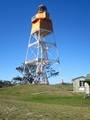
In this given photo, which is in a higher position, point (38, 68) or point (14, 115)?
point (38, 68)

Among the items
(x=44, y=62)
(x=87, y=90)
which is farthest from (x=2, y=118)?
(x=44, y=62)

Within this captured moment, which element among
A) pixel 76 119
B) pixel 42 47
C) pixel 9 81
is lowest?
pixel 76 119

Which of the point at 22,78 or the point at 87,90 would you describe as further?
the point at 22,78

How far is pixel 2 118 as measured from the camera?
51.4ft

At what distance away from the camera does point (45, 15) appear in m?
79.9

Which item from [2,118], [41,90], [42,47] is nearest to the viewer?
[2,118]

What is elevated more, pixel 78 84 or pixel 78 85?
pixel 78 84

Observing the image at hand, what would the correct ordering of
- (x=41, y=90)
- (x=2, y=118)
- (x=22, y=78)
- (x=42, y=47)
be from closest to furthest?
1. (x=2, y=118)
2. (x=41, y=90)
3. (x=42, y=47)
4. (x=22, y=78)

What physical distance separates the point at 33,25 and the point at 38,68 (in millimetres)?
10465

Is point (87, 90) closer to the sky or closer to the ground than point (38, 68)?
closer to the ground

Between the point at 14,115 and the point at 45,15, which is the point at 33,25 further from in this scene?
the point at 14,115

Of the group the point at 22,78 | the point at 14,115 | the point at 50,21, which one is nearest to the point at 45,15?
the point at 50,21

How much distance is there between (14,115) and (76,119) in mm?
3130

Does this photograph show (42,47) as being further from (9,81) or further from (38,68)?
(9,81)
